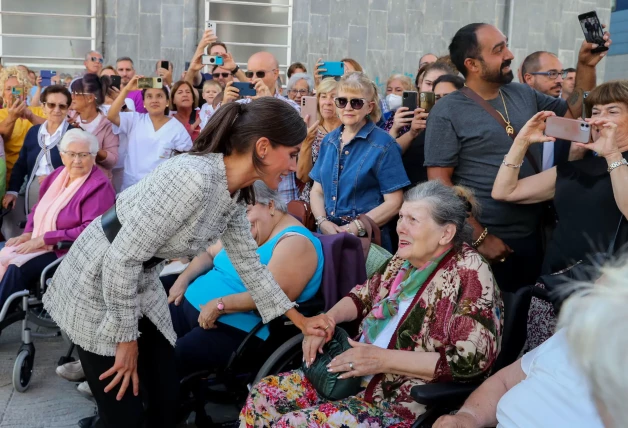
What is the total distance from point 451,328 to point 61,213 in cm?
300

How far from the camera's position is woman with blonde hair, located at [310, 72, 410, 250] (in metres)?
4.31

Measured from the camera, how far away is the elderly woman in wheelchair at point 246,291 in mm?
3512

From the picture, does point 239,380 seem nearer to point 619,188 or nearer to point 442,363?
point 442,363

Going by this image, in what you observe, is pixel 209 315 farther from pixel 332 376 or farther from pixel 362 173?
pixel 362 173

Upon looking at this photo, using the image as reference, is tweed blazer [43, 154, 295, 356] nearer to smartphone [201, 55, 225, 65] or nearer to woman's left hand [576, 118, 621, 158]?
woman's left hand [576, 118, 621, 158]

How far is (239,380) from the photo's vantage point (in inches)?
142

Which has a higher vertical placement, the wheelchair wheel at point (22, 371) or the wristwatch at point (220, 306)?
the wristwatch at point (220, 306)

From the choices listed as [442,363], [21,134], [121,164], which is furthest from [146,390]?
[21,134]

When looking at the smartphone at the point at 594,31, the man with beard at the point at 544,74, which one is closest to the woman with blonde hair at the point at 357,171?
the smartphone at the point at 594,31

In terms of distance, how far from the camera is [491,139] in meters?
3.71

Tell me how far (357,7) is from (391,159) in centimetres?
808

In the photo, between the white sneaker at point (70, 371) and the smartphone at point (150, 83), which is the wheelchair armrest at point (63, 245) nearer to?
the white sneaker at point (70, 371)

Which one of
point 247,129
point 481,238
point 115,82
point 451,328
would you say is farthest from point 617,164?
point 115,82

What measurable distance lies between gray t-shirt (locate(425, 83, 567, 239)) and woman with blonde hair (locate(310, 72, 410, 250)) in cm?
50
